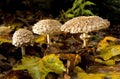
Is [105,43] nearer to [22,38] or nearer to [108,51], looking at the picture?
[108,51]

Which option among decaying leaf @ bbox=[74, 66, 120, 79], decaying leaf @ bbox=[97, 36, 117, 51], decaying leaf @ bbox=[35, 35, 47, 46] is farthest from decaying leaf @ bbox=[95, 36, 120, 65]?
decaying leaf @ bbox=[35, 35, 47, 46]

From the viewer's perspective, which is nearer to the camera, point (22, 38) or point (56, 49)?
point (22, 38)

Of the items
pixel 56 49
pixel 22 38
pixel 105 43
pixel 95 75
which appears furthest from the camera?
pixel 105 43

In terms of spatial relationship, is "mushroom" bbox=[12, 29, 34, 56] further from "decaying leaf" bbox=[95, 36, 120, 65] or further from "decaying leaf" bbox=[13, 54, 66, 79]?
"decaying leaf" bbox=[95, 36, 120, 65]

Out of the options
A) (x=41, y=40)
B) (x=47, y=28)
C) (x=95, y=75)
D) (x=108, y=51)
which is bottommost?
(x=95, y=75)

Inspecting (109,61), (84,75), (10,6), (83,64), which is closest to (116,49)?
(109,61)

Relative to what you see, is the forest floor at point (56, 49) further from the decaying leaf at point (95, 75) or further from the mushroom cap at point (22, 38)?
the mushroom cap at point (22, 38)

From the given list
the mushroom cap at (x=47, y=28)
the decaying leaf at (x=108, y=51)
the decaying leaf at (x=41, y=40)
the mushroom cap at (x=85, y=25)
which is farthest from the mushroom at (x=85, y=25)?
the decaying leaf at (x=41, y=40)

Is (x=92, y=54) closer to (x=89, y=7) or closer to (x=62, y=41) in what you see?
(x=62, y=41)

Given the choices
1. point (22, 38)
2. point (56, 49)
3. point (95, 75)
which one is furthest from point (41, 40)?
point (95, 75)
